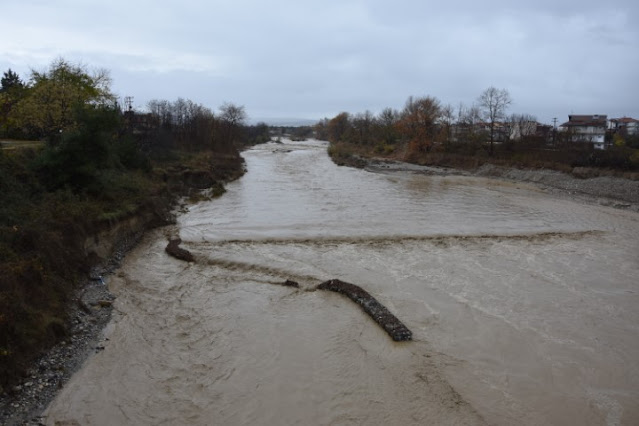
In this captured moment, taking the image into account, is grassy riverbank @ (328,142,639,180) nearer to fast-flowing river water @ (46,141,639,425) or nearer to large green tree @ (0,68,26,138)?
fast-flowing river water @ (46,141,639,425)

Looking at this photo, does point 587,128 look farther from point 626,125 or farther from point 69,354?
point 69,354

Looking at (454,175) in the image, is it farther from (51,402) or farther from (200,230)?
(51,402)

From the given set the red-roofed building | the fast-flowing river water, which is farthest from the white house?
the fast-flowing river water

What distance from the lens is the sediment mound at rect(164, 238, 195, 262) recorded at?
57.0 feet

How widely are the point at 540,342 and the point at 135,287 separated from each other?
12.1 metres

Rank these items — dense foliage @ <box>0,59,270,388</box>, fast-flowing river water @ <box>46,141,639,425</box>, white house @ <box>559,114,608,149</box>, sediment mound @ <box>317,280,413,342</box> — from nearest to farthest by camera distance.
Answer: fast-flowing river water @ <box>46,141,639,425</box> → dense foliage @ <box>0,59,270,388</box> → sediment mound @ <box>317,280,413,342</box> → white house @ <box>559,114,608,149</box>

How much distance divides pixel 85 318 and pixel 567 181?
1608 inches

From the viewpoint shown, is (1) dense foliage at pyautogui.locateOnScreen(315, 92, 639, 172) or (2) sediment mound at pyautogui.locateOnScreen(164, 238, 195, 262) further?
(1) dense foliage at pyautogui.locateOnScreen(315, 92, 639, 172)

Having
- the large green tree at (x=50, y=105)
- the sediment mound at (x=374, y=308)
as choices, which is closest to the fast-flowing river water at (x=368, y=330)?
the sediment mound at (x=374, y=308)

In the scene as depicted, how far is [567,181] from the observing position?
133 feet

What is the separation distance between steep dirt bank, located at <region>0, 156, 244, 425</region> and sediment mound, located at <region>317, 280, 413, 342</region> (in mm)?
6820

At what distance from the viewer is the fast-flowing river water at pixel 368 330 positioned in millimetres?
9086

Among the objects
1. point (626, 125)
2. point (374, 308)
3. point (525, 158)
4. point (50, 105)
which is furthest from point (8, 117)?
point (626, 125)

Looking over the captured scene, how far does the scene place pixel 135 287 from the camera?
1453 centimetres
